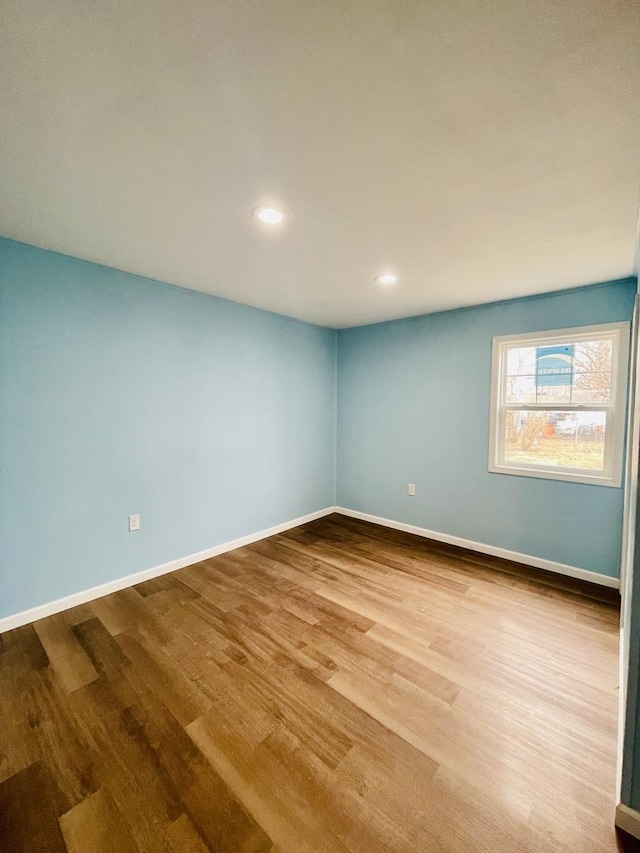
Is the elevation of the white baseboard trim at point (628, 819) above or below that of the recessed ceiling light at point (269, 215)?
below

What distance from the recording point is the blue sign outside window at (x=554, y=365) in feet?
8.92

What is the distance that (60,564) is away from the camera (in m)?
2.20

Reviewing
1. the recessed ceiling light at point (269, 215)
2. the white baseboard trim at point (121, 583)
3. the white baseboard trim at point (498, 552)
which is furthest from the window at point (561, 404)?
the white baseboard trim at point (121, 583)

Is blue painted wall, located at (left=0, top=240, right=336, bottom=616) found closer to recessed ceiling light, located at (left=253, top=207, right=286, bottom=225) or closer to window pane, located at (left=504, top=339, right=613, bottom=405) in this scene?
recessed ceiling light, located at (left=253, top=207, right=286, bottom=225)

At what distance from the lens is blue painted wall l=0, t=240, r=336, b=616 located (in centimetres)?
203

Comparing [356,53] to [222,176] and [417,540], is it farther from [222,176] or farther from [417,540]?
[417,540]

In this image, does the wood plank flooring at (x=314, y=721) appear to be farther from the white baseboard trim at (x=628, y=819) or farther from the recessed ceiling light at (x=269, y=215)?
the recessed ceiling light at (x=269, y=215)

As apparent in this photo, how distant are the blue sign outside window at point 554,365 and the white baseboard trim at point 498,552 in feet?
5.02

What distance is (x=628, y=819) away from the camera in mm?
1052

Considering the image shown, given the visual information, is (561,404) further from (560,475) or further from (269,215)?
(269,215)

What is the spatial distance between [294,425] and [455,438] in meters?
1.74

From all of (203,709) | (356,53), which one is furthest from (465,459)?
(356,53)

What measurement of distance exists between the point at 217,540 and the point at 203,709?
1672mm

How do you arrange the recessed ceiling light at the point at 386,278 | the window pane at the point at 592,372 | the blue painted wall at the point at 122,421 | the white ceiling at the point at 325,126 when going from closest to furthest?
1. the white ceiling at the point at 325,126
2. the blue painted wall at the point at 122,421
3. the recessed ceiling light at the point at 386,278
4. the window pane at the point at 592,372
